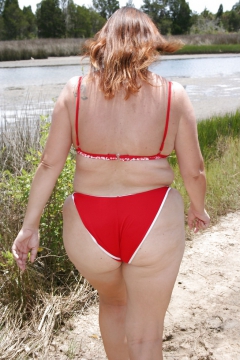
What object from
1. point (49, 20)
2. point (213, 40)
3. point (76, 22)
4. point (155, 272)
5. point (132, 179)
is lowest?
point (213, 40)

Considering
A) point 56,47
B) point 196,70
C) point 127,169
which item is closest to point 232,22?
point 56,47

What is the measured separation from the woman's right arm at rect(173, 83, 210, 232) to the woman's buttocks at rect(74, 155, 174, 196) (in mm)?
116

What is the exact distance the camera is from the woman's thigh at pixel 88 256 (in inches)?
75.0

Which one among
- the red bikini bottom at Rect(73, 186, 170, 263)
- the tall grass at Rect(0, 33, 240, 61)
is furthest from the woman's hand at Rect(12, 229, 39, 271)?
the tall grass at Rect(0, 33, 240, 61)

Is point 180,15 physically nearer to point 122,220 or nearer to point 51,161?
point 51,161

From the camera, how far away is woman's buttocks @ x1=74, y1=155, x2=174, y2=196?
1875mm

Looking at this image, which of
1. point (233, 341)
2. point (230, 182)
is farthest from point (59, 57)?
point (233, 341)

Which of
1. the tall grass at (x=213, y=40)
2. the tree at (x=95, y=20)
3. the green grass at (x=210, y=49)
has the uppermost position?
the tree at (x=95, y=20)

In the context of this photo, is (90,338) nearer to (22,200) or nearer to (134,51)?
(22,200)

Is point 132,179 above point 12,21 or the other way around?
above

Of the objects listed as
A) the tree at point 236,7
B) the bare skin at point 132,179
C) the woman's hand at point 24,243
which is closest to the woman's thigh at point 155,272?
the bare skin at point 132,179

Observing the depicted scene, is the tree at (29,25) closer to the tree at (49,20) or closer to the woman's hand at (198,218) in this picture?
the tree at (49,20)

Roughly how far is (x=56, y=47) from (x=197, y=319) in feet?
127

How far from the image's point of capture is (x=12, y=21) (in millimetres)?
55094
